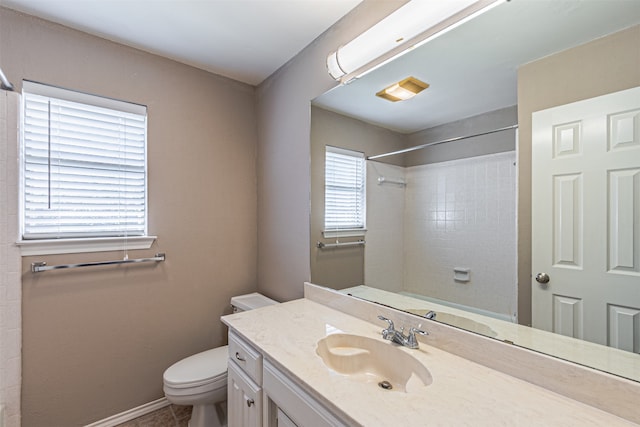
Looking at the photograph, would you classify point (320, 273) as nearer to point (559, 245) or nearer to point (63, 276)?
point (559, 245)

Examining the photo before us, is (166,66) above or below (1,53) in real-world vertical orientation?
above

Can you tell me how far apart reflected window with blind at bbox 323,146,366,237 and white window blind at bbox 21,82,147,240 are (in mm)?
1229

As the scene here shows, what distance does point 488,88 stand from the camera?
101cm

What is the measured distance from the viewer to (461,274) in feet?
3.62

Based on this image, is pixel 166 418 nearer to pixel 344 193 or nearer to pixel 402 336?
pixel 402 336

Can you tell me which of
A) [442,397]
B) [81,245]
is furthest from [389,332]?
[81,245]

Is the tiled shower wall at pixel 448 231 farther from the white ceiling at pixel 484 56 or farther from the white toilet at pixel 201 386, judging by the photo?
the white toilet at pixel 201 386

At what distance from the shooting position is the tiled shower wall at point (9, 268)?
1418 millimetres

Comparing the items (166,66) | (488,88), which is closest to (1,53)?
(166,66)

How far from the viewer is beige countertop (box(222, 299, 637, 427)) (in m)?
0.68

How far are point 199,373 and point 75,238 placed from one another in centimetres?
107

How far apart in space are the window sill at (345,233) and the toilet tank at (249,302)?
731 millimetres

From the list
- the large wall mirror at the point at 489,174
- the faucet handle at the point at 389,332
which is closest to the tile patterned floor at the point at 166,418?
the large wall mirror at the point at 489,174

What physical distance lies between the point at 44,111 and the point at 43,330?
1.21 meters
